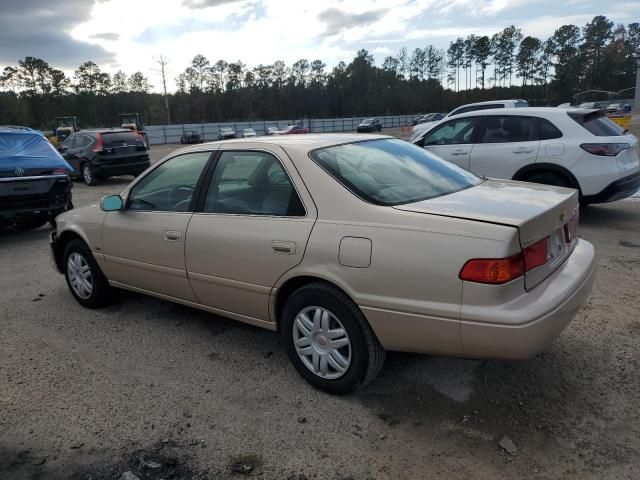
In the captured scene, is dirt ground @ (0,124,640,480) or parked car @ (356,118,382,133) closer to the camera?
dirt ground @ (0,124,640,480)

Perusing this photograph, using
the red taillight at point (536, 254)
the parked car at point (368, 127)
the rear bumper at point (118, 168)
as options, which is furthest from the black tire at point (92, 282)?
the parked car at point (368, 127)

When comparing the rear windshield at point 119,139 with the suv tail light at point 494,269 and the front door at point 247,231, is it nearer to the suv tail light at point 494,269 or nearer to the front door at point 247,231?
the front door at point 247,231

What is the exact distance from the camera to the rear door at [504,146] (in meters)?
7.21

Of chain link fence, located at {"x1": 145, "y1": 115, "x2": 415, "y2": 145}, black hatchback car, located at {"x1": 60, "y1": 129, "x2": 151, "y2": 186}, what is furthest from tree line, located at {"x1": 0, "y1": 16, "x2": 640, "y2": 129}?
black hatchback car, located at {"x1": 60, "y1": 129, "x2": 151, "y2": 186}

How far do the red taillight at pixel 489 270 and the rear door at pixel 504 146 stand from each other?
17.3 feet

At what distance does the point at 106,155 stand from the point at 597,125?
12.7 m

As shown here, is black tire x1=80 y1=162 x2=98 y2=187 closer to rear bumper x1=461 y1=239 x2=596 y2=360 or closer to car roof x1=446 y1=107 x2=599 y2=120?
car roof x1=446 y1=107 x2=599 y2=120

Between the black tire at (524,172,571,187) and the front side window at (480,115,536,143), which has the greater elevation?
the front side window at (480,115,536,143)

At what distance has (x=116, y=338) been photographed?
4.17 m

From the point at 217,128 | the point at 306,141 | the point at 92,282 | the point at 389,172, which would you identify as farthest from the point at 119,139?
the point at 217,128

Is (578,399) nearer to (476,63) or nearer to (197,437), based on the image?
(197,437)

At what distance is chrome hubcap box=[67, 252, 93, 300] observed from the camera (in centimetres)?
477

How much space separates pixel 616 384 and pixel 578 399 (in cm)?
33

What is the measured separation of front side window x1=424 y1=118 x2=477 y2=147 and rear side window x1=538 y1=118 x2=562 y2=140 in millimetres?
1033
